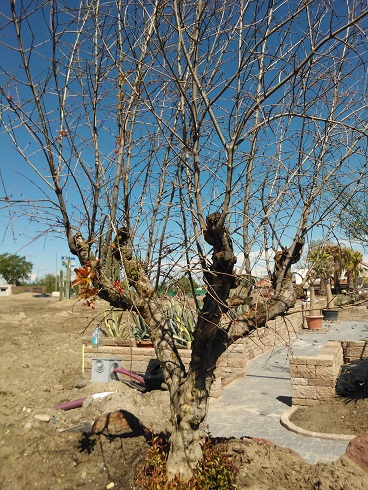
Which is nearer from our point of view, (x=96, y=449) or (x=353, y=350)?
(x=96, y=449)

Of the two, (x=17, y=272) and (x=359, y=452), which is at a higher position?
(x=17, y=272)

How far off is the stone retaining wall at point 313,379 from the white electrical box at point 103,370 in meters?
3.14

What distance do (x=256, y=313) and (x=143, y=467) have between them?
1491 mm

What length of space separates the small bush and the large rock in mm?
990

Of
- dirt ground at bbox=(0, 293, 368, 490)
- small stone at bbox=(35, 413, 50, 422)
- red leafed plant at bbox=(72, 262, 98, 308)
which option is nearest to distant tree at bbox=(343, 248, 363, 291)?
dirt ground at bbox=(0, 293, 368, 490)

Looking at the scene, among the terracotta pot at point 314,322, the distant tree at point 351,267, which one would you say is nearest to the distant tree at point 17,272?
the distant tree at point 351,267

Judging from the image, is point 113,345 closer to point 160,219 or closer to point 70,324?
point 160,219

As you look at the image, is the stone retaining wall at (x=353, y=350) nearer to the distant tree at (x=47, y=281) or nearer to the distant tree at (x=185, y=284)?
the distant tree at (x=185, y=284)

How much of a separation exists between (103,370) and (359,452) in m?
5.14

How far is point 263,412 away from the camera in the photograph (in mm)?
6844

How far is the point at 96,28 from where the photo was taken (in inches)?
144

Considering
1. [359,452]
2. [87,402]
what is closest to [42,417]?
[87,402]

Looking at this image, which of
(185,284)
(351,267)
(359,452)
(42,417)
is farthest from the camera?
(351,267)

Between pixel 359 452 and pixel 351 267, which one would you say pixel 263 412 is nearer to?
pixel 359 452
